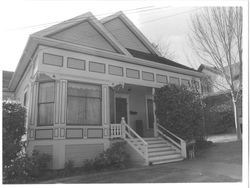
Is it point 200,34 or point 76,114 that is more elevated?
point 200,34

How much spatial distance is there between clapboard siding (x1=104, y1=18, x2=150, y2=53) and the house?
2.42 meters

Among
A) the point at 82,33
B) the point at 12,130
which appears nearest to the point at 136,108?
the point at 82,33

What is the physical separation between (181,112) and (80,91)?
3.91 m

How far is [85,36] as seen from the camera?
8.73 meters

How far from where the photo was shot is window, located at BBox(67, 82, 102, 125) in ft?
26.2

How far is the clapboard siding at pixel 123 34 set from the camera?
1168cm

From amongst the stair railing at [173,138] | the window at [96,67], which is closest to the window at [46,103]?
the window at [96,67]

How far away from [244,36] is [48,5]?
4.71 metres

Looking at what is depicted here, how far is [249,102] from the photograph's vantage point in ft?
17.4

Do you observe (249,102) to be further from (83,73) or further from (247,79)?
(83,73)

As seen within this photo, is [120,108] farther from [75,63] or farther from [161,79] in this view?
[75,63]

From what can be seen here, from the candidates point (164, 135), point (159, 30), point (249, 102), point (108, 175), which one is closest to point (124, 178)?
point (108, 175)

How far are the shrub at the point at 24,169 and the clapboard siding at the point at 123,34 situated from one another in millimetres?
6854

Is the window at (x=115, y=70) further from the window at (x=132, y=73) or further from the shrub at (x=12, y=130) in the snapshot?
the shrub at (x=12, y=130)
